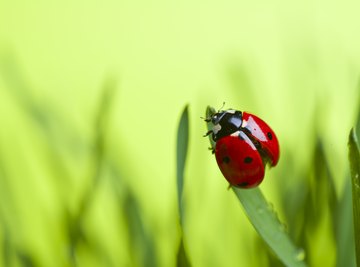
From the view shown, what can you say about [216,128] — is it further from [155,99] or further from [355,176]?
[155,99]

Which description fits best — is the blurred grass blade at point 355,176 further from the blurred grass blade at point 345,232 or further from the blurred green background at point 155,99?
the blurred green background at point 155,99

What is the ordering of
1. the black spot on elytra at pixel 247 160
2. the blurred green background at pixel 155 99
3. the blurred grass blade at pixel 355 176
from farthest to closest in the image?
the blurred green background at pixel 155 99
the black spot on elytra at pixel 247 160
the blurred grass blade at pixel 355 176

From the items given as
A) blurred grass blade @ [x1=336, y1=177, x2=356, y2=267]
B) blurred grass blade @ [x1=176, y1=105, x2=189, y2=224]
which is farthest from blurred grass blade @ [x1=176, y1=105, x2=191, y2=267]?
blurred grass blade @ [x1=336, y1=177, x2=356, y2=267]

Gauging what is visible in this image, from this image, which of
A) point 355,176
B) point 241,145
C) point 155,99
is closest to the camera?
point 355,176

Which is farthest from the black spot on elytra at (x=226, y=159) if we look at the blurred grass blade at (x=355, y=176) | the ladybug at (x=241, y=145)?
the blurred grass blade at (x=355, y=176)

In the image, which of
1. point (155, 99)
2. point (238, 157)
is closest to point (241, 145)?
point (238, 157)

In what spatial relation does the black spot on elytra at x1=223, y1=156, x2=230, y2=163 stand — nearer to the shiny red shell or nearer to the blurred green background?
the shiny red shell
